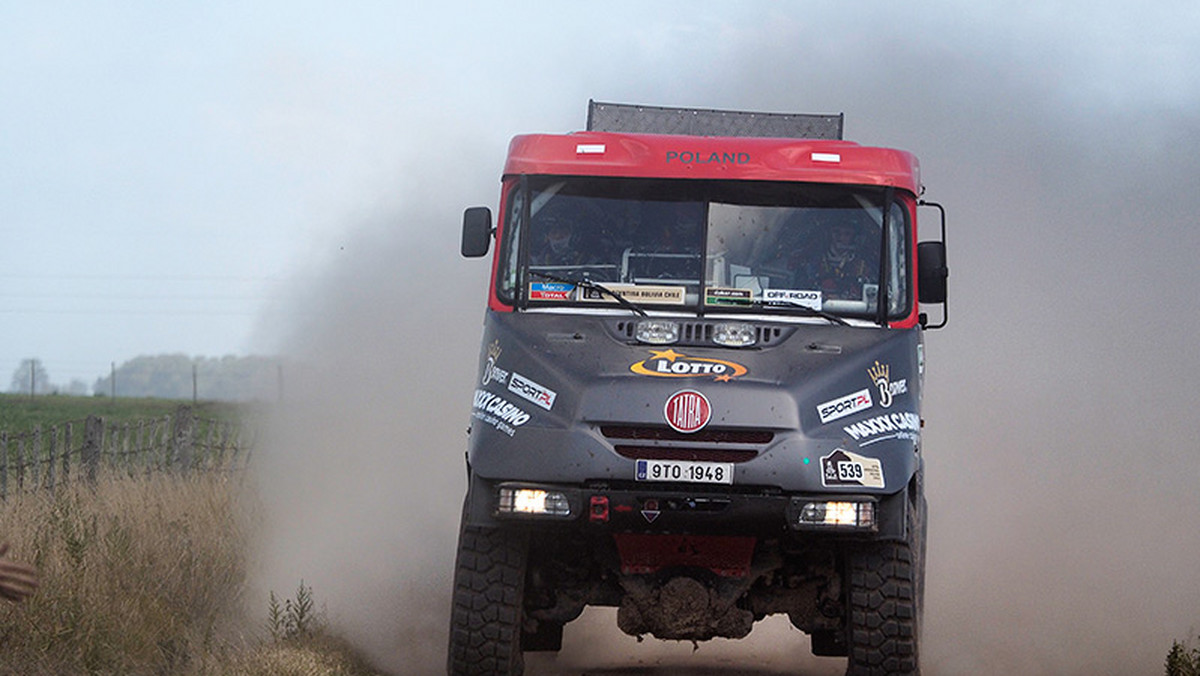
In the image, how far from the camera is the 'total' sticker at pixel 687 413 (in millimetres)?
8266

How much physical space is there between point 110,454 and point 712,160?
35.4 ft

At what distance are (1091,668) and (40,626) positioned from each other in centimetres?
662

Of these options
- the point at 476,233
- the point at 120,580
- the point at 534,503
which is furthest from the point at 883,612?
the point at 120,580

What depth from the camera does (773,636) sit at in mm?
12078

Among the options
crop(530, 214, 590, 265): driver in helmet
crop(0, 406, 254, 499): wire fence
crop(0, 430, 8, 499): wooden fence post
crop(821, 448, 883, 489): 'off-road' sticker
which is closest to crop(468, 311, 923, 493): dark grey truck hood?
crop(821, 448, 883, 489): 'off-road' sticker

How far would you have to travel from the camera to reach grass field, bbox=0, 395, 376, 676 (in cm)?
895

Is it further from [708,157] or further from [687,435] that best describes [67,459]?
[687,435]

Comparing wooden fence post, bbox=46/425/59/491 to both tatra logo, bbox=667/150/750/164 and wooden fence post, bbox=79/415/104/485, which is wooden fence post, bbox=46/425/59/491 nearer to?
wooden fence post, bbox=79/415/104/485

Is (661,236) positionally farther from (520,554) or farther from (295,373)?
(295,373)

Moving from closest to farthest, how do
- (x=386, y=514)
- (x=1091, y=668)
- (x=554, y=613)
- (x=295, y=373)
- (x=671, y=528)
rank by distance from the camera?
(x=671, y=528) → (x=554, y=613) → (x=1091, y=668) → (x=386, y=514) → (x=295, y=373)

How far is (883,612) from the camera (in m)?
8.35

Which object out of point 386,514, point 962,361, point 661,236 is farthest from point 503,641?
point 962,361

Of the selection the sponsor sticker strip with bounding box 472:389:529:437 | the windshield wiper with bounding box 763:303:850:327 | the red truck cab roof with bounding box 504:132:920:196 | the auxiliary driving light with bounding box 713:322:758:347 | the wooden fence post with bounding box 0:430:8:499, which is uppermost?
the red truck cab roof with bounding box 504:132:920:196

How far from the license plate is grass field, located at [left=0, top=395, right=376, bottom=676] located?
2.12 m
